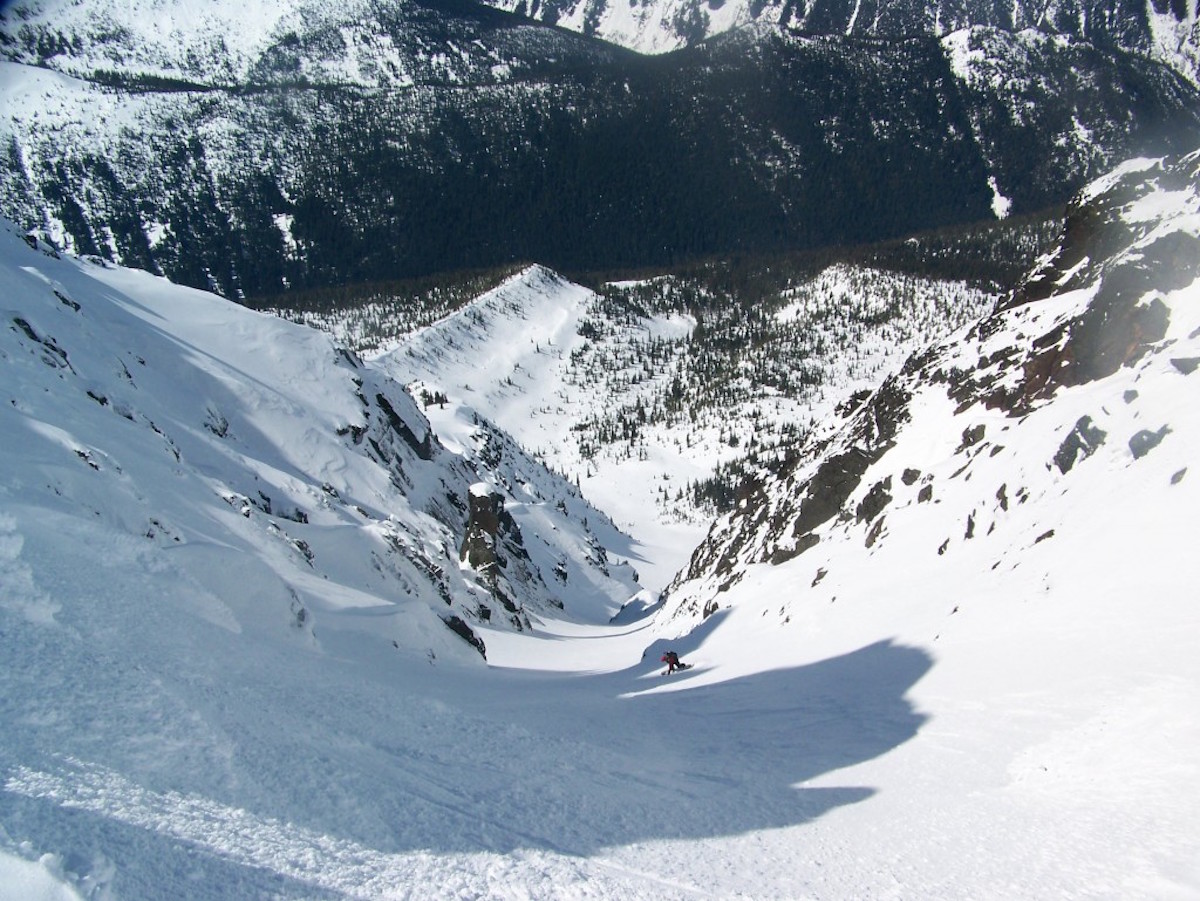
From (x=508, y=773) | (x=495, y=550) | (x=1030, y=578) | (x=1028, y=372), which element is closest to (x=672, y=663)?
(x=1030, y=578)

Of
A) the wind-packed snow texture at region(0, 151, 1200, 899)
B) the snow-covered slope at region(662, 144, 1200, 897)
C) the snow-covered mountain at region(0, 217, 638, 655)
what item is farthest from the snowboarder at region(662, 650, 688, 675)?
the snow-covered mountain at region(0, 217, 638, 655)

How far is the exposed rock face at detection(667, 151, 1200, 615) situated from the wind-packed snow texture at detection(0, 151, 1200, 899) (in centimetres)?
27

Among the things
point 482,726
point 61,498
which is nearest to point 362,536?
point 61,498

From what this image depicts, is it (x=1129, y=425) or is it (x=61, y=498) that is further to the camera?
(x=1129, y=425)

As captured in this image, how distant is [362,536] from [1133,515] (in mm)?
25201

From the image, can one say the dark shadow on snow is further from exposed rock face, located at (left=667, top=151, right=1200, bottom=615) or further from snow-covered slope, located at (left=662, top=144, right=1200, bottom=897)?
exposed rock face, located at (left=667, top=151, right=1200, bottom=615)

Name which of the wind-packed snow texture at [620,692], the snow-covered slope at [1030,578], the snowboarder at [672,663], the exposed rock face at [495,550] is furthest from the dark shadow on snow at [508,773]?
the exposed rock face at [495,550]

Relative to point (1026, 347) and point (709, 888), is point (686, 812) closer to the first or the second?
point (709, 888)

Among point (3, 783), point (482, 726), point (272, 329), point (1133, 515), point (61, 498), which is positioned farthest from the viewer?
point (272, 329)

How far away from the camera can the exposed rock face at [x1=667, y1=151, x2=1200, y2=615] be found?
26938 millimetres

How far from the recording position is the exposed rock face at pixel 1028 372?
88.4ft

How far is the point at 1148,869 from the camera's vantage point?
787cm

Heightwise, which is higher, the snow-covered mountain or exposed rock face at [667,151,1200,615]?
exposed rock face at [667,151,1200,615]

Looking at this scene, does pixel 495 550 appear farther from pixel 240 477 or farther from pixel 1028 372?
pixel 1028 372
